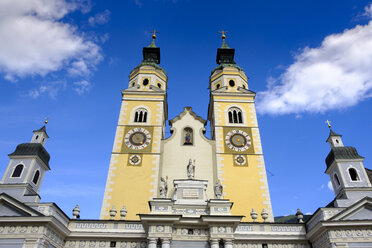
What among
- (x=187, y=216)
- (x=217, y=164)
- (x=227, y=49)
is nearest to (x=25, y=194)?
(x=187, y=216)

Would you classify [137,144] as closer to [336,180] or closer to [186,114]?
[186,114]

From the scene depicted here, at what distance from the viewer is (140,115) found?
25766 mm

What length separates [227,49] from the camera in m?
33.5

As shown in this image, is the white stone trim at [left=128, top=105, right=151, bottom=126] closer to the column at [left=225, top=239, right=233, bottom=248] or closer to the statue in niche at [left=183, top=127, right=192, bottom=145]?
the statue in niche at [left=183, top=127, right=192, bottom=145]

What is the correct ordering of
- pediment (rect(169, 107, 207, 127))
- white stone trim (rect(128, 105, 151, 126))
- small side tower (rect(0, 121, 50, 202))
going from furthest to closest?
pediment (rect(169, 107, 207, 127)) < white stone trim (rect(128, 105, 151, 126)) < small side tower (rect(0, 121, 50, 202))

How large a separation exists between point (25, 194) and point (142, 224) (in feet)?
25.1

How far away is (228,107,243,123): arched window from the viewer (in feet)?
84.7

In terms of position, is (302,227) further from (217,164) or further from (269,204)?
(217,164)

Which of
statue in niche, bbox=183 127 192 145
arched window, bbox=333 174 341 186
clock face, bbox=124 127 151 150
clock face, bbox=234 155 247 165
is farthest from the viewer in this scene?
statue in niche, bbox=183 127 192 145

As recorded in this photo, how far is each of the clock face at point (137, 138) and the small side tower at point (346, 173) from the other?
13400 mm

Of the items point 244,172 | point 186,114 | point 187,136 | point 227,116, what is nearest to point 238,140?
point 227,116

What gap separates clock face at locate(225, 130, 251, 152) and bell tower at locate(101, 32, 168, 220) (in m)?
5.63

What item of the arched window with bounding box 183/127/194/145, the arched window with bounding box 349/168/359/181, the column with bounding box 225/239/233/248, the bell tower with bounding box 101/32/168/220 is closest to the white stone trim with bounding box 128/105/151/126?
the bell tower with bounding box 101/32/168/220

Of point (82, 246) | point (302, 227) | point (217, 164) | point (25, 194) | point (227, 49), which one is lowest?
point (82, 246)
